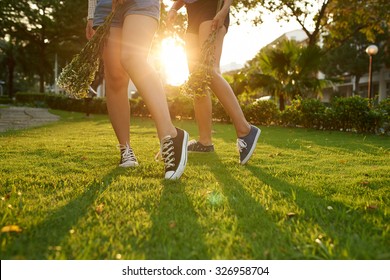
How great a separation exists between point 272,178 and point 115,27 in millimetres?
1628

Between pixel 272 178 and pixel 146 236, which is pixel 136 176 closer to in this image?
pixel 272 178

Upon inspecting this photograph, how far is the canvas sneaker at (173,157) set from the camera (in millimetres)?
2570

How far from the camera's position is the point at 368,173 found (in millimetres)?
2920

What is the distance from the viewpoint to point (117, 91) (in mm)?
3172

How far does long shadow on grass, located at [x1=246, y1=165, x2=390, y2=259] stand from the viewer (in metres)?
1.40

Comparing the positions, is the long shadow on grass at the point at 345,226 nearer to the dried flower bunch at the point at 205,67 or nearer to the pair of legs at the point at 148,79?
the pair of legs at the point at 148,79

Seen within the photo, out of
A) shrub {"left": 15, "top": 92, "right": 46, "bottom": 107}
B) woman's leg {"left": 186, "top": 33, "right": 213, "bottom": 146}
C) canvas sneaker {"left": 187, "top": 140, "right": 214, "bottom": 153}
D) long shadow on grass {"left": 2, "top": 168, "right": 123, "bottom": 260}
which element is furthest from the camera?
shrub {"left": 15, "top": 92, "right": 46, "bottom": 107}

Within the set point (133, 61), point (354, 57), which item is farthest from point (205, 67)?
point (354, 57)

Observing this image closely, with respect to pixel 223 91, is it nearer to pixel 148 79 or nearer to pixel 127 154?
pixel 148 79

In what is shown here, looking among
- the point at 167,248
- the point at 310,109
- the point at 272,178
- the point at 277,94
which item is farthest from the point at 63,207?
the point at 277,94

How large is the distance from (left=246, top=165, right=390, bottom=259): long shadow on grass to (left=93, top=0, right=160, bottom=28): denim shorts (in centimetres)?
154

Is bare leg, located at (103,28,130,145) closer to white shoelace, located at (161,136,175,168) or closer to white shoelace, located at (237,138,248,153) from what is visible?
white shoelace, located at (161,136,175,168)

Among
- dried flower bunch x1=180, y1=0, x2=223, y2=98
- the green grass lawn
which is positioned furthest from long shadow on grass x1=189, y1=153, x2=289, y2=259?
dried flower bunch x1=180, y1=0, x2=223, y2=98

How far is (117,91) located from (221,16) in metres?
1.06
